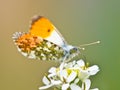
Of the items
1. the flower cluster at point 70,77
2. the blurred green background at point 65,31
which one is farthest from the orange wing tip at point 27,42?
the blurred green background at point 65,31

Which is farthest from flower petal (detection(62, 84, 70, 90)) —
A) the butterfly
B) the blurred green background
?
the blurred green background

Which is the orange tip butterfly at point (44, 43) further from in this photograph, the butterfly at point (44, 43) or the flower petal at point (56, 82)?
the flower petal at point (56, 82)

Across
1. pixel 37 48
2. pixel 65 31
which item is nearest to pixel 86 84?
pixel 37 48

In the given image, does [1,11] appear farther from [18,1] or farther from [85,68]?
[85,68]

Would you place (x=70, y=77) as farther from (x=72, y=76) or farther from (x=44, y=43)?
(x=44, y=43)

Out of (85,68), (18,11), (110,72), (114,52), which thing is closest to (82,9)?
(18,11)

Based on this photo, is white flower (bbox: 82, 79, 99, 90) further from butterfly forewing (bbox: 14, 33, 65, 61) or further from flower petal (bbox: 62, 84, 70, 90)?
butterfly forewing (bbox: 14, 33, 65, 61)
